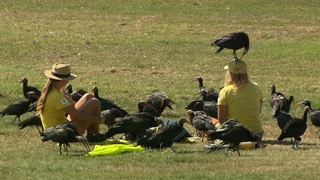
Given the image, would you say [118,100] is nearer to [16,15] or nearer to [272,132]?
[272,132]

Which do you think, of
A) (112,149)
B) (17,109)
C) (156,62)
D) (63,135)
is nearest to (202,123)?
(112,149)

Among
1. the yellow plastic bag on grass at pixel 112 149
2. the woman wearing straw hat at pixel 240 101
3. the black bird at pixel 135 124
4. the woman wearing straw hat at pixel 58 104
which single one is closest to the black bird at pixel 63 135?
the yellow plastic bag on grass at pixel 112 149

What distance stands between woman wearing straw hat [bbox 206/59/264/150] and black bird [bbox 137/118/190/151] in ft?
2.47

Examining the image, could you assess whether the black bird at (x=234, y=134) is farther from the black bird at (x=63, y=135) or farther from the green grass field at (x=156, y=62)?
the black bird at (x=63, y=135)

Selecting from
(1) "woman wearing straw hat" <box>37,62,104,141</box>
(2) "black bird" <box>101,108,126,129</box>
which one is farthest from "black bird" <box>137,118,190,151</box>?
A: (2) "black bird" <box>101,108,126,129</box>

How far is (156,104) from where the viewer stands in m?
18.8

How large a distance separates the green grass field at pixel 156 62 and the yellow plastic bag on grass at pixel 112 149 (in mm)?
227

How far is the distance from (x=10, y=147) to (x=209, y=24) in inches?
751

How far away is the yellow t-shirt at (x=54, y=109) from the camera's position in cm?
1528

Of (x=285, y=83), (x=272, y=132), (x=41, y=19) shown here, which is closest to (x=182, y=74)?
(x=285, y=83)

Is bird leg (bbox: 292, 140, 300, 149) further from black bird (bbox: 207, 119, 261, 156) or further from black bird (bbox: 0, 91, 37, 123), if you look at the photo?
black bird (bbox: 0, 91, 37, 123)

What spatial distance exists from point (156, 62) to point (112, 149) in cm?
1265

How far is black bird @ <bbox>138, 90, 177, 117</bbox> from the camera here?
1809 centimetres

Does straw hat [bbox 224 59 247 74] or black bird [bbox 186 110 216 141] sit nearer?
straw hat [bbox 224 59 247 74]
